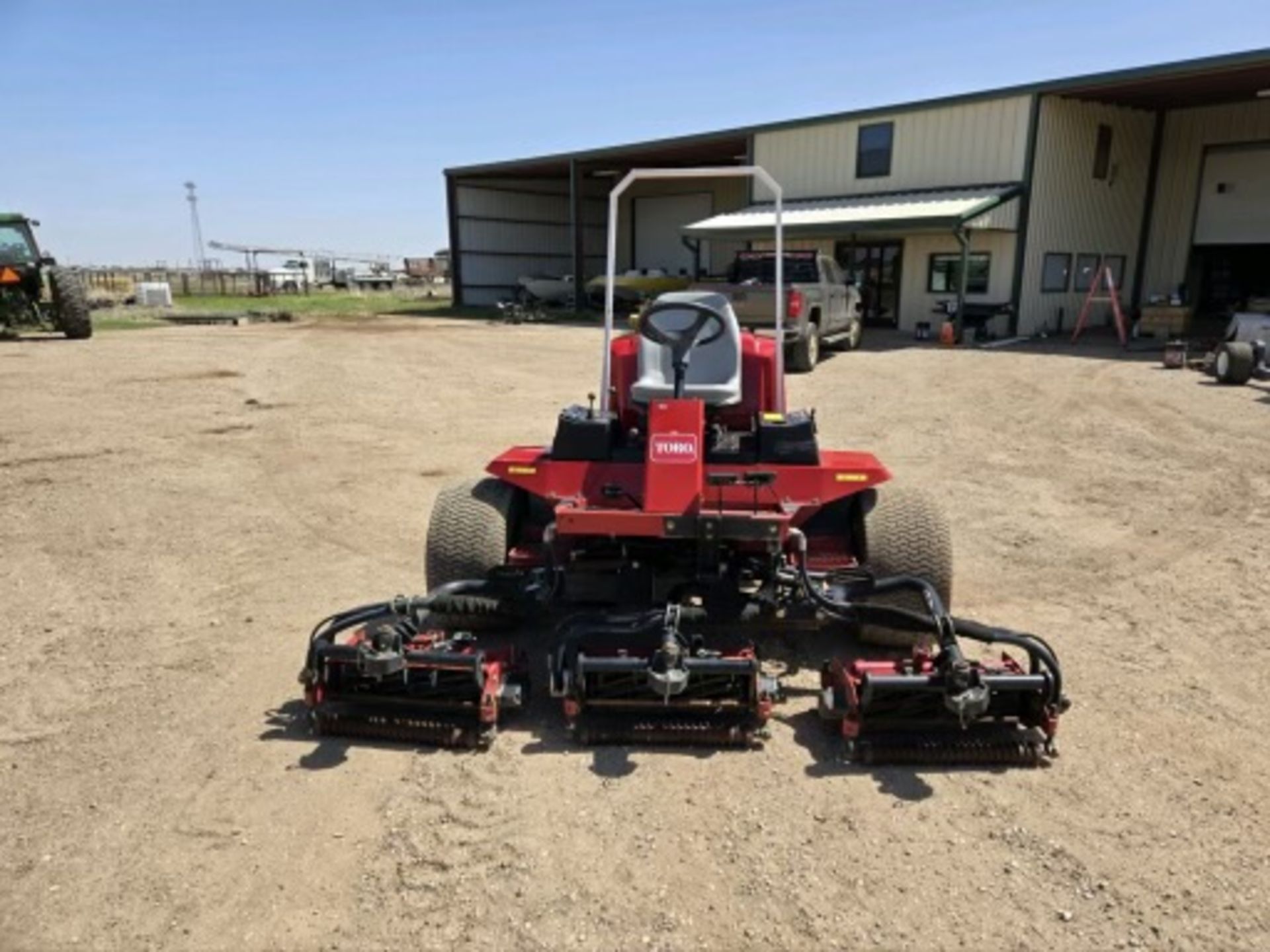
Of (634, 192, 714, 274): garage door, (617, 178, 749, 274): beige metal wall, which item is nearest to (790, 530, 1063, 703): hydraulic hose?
(617, 178, 749, 274): beige metal wall

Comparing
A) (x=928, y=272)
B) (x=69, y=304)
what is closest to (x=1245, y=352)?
(x=928, y=272)

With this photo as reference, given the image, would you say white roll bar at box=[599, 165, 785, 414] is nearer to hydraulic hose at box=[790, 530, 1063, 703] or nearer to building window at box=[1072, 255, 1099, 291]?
hydraulic hose at box=[790, 530, 1063, 703]

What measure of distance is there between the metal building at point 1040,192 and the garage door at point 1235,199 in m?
0.03

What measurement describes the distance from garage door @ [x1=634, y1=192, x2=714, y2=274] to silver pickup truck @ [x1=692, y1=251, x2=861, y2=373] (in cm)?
1558

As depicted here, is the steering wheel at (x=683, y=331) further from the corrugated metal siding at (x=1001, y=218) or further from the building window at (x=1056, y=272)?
the building window at (x=1056, y=272)

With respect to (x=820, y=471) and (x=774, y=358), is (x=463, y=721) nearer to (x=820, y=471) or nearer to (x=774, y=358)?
(x=820, y=471)

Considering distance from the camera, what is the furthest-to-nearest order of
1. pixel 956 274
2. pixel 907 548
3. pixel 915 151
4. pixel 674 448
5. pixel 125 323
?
pixel 125 323 < pixel 915 151 < pixel 956 274 < pixel 907 548 < pixel 674 448

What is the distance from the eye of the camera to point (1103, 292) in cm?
2233

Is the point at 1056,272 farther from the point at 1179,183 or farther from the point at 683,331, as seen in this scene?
the point at 683,331

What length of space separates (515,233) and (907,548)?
1368 inches

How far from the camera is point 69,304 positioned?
18.5 m

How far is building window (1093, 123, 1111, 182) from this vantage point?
20.6m

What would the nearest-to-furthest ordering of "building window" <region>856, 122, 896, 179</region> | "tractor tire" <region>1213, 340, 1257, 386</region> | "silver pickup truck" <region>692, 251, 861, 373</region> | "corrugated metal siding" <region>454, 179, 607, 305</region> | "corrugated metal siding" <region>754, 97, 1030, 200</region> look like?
"tractor tire" <region>1213, 340, 1257, 386</region>
"silver pickup truck" <region>692, 251, 861, 373</region>
"corrugated metal siding" <region>754, 97, 1030, 200</region>
"building window" <region>856, 122, 896, 179</region>
"corrugated metal siding" <region>454, 179, 607, 305</region>

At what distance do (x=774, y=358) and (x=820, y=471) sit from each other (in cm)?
99
